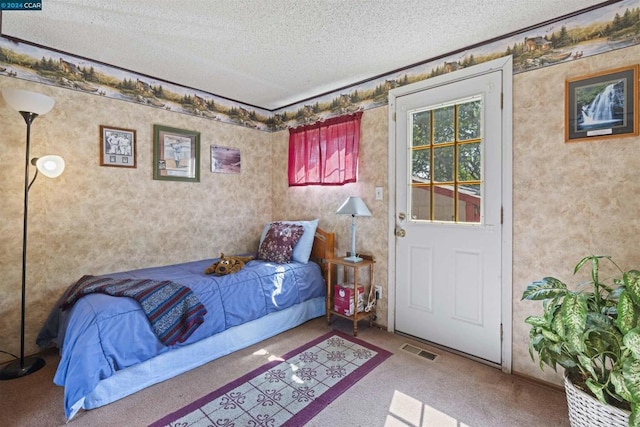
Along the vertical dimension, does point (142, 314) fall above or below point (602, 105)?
below

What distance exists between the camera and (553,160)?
206 cm

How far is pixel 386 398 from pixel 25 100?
3.03m

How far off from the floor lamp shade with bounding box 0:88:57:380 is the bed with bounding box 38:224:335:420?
Result: 20 cm

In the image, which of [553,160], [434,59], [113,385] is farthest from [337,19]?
[113,385]

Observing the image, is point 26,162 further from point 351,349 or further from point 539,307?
point 539,307

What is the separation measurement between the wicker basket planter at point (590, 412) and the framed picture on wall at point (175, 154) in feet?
11.1

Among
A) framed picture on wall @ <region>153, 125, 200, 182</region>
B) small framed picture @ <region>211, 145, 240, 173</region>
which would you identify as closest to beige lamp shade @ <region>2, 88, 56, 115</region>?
Result: framed picture on wall @ <region>153, 125, 200, 182</region>

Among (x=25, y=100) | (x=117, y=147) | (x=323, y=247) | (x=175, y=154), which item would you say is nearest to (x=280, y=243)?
(x=323, y=247)

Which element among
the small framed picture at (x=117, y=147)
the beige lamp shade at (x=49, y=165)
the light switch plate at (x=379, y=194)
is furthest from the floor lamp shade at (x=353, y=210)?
the beige lamp shade at (x=49, y=165)

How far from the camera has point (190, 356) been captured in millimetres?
2240

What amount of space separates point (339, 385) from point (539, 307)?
4.79 ft

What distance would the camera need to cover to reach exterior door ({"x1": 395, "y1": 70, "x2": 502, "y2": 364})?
2.31m

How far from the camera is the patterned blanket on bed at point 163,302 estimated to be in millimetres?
2016

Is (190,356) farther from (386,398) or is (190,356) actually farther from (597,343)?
(597,343)
